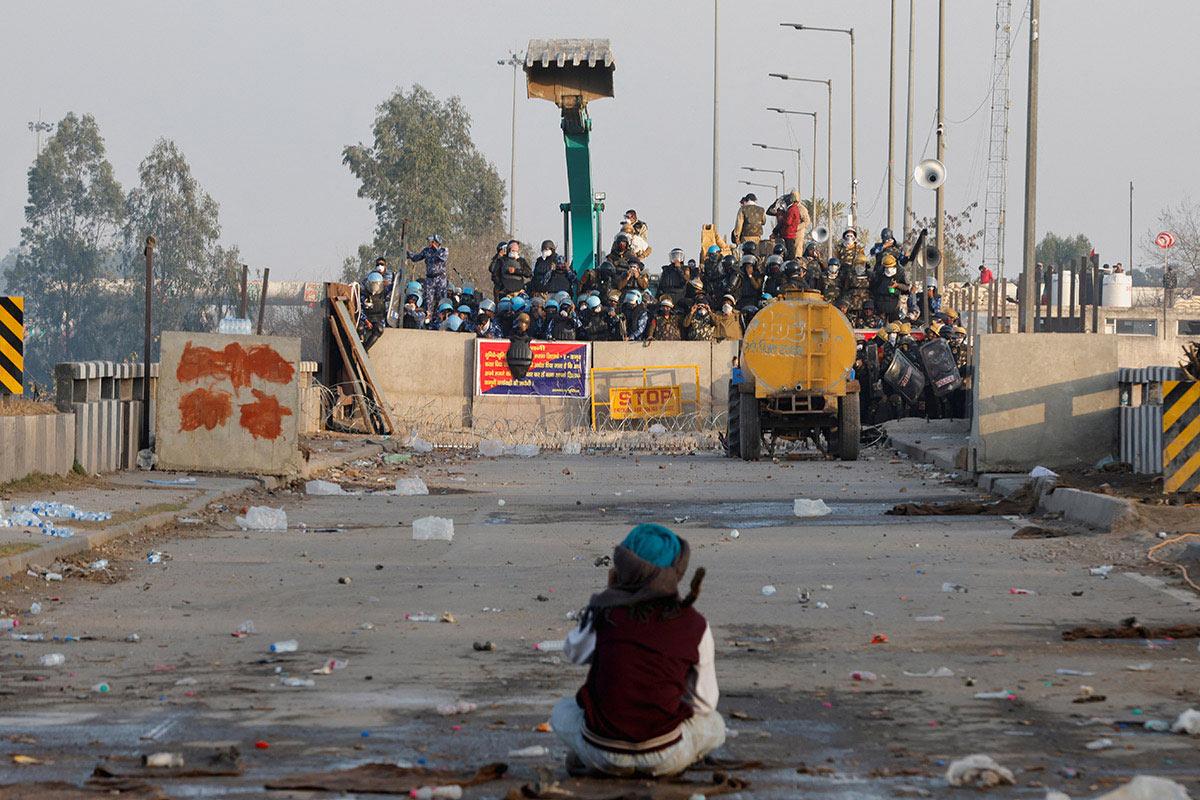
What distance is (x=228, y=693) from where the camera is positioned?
8.02 meters

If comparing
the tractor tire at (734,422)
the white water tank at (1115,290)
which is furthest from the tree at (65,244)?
the tractor tire at (734,422)

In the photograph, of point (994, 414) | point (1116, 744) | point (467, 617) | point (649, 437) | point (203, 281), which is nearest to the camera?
point (1116, 744)

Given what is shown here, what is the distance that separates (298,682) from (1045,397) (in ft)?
52.7

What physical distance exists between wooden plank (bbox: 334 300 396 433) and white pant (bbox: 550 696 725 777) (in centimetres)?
2807

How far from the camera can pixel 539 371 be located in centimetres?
3806

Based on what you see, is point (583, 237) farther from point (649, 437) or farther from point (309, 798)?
point (309, 798)

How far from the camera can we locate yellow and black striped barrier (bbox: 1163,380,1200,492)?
17078 millimetres

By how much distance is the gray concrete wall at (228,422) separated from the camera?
2092 centimetres

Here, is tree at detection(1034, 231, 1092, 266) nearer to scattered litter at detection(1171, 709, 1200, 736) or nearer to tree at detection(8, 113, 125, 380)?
tree at detection(8, 113, 125, 380)

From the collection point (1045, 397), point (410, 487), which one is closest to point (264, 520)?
point (410, 487)

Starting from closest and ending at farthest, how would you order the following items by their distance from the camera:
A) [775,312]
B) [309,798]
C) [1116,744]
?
[309,798], [1116,744], [775,312]

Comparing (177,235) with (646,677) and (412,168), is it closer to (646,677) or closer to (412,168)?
(412,168)

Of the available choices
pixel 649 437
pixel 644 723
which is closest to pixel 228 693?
pixel 644 723

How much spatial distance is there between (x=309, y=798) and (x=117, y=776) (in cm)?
79
